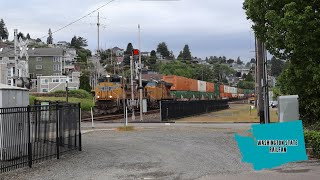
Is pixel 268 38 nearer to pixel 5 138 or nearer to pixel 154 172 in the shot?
pixel 154 172

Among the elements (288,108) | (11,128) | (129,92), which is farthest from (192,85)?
(11,128)

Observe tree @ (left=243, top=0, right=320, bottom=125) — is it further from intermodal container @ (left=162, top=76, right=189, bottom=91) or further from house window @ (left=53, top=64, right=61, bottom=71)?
house window @ (left=53, top=64, right=61, bottom=71)

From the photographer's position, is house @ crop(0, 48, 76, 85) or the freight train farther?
house @ crop(0, 48, 76, 85)

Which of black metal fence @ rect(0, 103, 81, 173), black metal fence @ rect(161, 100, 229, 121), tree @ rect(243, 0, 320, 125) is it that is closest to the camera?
black metal fence @ rect(0, 103, 81, 173)

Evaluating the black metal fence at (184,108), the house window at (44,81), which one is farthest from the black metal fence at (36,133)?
the house window at (44,81)

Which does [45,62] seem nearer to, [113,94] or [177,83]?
[177,83]

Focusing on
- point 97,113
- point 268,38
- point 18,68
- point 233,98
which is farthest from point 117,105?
point 233,98

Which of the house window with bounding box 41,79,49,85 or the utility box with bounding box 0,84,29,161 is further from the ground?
the house window with bounding box 41,79,49,85

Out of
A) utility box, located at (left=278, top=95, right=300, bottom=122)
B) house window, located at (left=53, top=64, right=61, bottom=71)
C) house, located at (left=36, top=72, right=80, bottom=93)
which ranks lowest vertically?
utility box, located at (left=278, top=95, right=300, bottom=122)

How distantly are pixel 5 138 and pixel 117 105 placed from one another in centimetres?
3121

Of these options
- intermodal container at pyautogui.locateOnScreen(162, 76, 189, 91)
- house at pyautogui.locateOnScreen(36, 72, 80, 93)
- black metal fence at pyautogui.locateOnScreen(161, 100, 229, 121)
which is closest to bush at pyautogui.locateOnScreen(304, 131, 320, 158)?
black metal fence at pyautogui.locateOnScreen(161, 100, 229, 121)

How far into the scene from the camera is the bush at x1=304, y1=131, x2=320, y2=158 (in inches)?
515

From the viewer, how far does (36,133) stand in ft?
48.2

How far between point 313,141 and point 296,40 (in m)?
4.51
